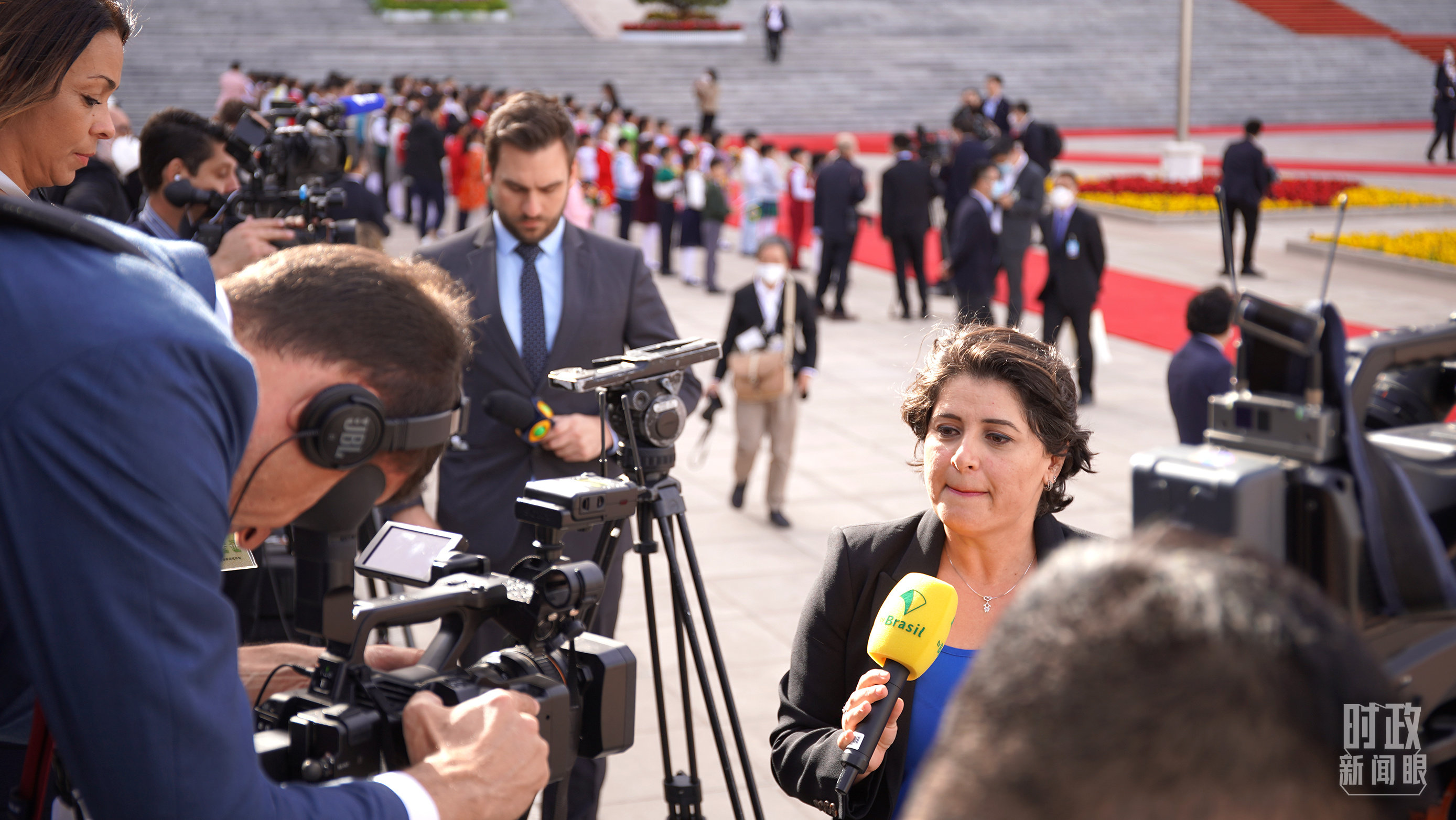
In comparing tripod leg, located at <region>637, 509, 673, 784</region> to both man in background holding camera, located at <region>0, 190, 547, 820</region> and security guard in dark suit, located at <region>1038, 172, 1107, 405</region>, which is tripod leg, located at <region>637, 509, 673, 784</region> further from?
security guard in dark suit, located at <region>1038, 172, 1107, 405</region>

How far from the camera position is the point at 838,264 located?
48.8 ft

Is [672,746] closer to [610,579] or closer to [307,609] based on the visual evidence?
[610,579]

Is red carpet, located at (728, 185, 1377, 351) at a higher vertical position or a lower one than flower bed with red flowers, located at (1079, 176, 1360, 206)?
lower

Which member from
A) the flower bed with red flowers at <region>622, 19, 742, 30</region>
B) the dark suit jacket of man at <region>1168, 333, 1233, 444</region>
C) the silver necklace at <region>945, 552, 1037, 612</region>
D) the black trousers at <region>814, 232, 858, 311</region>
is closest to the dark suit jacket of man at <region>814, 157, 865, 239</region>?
the black trousers at <region>814, 232, 858, 311</region>

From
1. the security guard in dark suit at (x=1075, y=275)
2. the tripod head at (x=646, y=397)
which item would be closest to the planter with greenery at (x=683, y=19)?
the security guard in dark suit at (x=1075, y=275)

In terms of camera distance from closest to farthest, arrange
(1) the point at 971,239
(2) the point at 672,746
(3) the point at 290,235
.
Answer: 1. (3) the point at 290,235
2. (2) the point at 672,746
3. (1) the point at 971,239

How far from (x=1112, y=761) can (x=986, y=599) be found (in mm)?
2121

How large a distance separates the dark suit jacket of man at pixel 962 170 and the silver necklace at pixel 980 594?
44.3 ft

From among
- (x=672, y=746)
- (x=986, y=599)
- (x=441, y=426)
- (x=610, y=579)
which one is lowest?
(x=672, y=746)

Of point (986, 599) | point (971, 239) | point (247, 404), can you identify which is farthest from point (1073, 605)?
point (971, 239)

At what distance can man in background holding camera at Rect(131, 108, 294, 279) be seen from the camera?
454 centimetres

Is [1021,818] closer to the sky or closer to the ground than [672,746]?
closer to the sky

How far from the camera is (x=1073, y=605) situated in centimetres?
76

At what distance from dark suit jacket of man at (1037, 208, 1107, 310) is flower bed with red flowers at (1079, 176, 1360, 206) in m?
11.4
